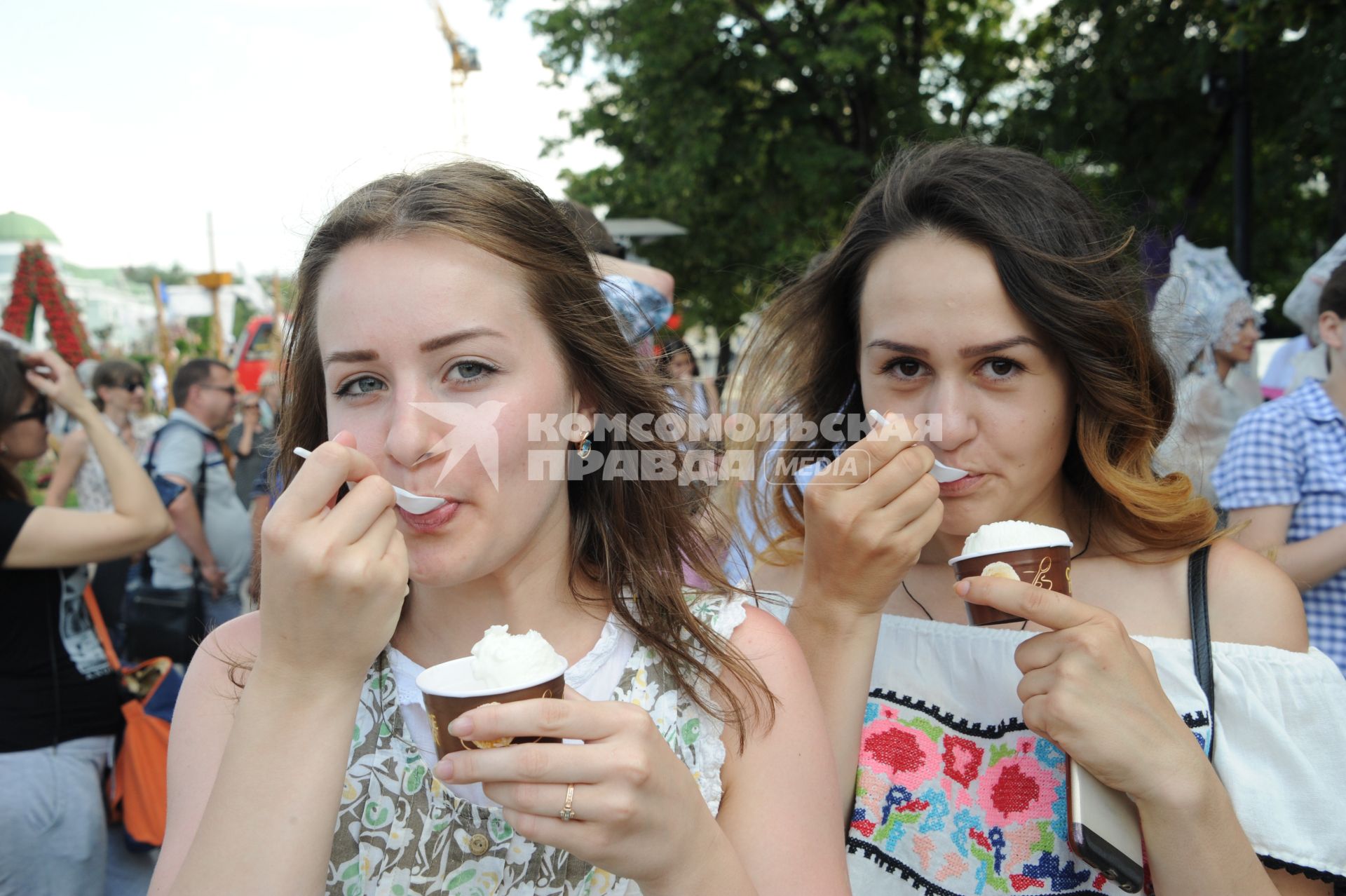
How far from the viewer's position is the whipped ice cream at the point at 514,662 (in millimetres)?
1344

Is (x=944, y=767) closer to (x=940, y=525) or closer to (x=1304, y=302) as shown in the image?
(x=940, y=525)

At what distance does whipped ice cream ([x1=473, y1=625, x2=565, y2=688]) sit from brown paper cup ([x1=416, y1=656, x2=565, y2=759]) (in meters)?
0.01

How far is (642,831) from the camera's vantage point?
4.29 feet

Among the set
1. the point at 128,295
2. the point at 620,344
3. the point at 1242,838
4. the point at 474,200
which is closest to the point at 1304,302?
the point at 1242,838

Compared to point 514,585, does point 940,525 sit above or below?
above

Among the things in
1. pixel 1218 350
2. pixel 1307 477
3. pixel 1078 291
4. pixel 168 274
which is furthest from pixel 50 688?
pixel 168 274

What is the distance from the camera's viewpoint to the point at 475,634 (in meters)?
1.89

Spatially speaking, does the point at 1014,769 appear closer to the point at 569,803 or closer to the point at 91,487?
the point at 569,803

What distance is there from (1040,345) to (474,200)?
53.0 inches

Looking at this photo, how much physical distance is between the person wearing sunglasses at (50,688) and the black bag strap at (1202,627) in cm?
336

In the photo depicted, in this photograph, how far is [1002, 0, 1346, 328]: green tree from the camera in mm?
9391

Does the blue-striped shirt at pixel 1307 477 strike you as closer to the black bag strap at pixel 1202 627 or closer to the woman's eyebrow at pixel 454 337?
the black bag strap at pixel 1202 627

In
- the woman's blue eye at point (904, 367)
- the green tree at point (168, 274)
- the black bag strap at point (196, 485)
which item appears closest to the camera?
the woman's blue eye at point (904, 367)

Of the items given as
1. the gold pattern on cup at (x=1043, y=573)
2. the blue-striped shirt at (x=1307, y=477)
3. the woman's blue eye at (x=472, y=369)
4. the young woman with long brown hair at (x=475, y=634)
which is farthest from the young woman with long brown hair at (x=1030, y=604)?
the blue-striped shirt at (x=1307, y=477)
